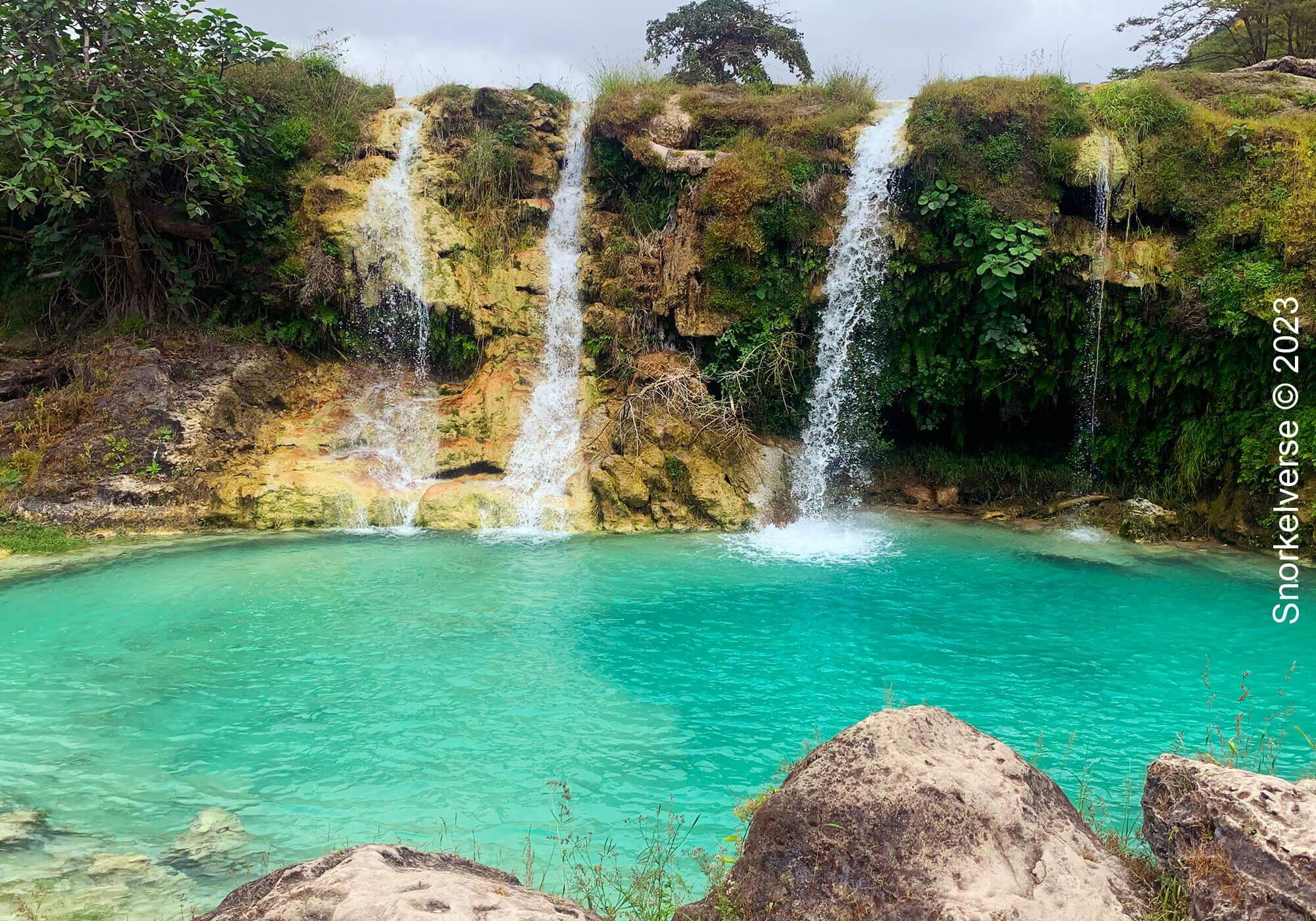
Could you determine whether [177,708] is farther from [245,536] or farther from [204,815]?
[245,536]

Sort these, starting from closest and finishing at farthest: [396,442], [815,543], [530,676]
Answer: [530,676], [815,543], [396,442]

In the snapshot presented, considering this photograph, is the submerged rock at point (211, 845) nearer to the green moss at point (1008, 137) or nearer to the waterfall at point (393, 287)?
the waterfall at point (393, 287)

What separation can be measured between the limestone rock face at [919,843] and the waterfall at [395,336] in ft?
34.7

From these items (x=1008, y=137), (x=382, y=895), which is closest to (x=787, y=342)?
(x=1008, y=137)

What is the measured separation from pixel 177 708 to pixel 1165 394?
11742mm

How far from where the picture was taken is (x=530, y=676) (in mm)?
6703

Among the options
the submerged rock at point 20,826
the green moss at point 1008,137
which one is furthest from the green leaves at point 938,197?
the submerged rock at point 20,826

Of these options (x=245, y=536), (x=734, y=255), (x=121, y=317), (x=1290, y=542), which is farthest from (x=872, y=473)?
(x=121, y=317)

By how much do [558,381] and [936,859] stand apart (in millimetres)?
11750

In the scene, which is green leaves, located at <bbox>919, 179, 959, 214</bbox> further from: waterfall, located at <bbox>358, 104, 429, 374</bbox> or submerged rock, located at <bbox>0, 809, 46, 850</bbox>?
submerged rock, located at <bbox>0, 809, 46, 850</bbox>

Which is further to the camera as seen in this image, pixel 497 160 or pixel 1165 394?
pixel 497 160

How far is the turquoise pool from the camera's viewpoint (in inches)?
191

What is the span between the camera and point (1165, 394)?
11.4m

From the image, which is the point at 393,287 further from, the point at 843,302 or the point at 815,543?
the point at 815,543
